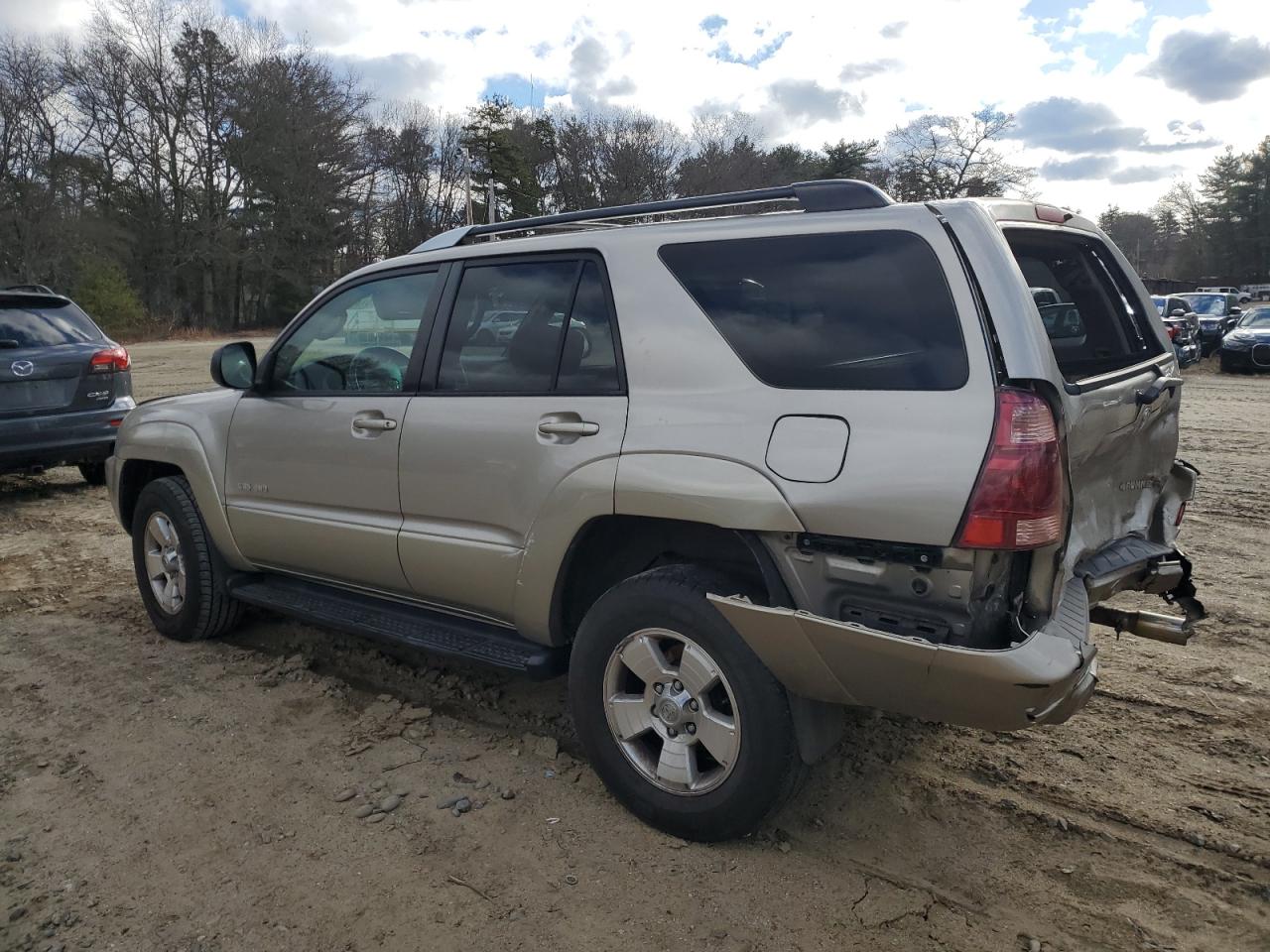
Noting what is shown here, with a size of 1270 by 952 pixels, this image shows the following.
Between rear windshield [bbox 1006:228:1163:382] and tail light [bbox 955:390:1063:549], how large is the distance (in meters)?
1.22

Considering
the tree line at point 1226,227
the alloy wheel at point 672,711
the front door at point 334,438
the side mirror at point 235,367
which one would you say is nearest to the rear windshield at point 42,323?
the side mirror at point 235,367

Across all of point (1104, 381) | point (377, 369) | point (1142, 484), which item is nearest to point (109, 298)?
point (377, 369)

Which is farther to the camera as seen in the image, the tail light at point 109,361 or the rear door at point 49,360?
the tail light at point 109,361

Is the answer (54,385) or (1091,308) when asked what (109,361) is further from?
(1091,308)

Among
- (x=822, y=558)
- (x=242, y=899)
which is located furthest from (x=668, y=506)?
(x=242, y=899)

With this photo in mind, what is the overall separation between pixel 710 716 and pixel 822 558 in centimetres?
64

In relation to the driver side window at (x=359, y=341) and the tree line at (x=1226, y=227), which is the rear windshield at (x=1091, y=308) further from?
the tree line at (x=1226, y=227)

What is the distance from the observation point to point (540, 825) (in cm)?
305

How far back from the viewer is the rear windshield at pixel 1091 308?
3.48m

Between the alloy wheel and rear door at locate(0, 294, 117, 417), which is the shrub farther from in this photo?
the alloy wheel

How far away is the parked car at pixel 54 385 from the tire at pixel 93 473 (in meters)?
0.84

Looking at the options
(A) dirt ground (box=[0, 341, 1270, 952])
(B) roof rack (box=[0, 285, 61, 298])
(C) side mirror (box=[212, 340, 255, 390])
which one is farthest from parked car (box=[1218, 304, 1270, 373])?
(B) roof rack (box=[0, 285, 61, 298])

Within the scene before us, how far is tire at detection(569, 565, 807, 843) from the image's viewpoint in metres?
2.71

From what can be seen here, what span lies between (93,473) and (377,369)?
22.1 feet
